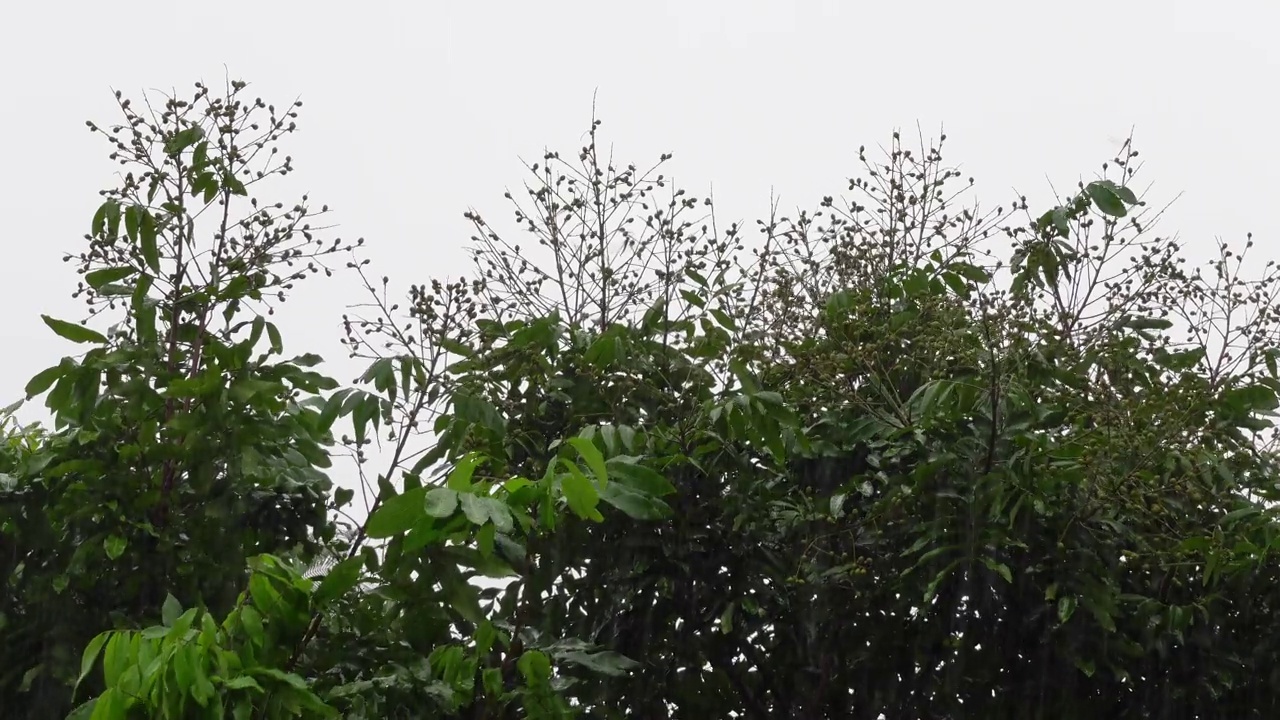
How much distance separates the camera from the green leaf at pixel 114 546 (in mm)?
2809

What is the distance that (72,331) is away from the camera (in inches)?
113

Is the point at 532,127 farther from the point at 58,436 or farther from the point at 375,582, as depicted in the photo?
the point at 375,582

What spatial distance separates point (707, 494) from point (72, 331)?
1431 millimetres

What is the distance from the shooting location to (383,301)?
3445 mm

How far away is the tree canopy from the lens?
2809 millimetres

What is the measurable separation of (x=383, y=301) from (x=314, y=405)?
1.23 ft

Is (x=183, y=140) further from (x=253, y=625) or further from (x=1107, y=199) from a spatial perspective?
(x=1107, y=199)

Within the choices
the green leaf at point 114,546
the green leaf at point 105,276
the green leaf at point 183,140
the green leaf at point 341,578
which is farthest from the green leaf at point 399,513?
the green leaf at point 183,140

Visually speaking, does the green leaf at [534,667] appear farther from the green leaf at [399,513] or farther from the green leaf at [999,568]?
the green leaf at [999,568]

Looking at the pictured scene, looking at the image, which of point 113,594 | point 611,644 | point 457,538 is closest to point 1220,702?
point 611,644

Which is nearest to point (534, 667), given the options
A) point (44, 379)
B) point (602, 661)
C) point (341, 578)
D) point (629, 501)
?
point (602, 661)

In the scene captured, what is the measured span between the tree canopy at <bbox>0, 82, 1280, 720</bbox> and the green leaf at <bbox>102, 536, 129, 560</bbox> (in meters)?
0.06

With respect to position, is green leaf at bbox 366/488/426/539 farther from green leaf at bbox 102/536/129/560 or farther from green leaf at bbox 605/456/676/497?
green leaf at bbox 102/536/129/560

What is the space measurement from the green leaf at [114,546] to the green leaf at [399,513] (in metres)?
1.06
